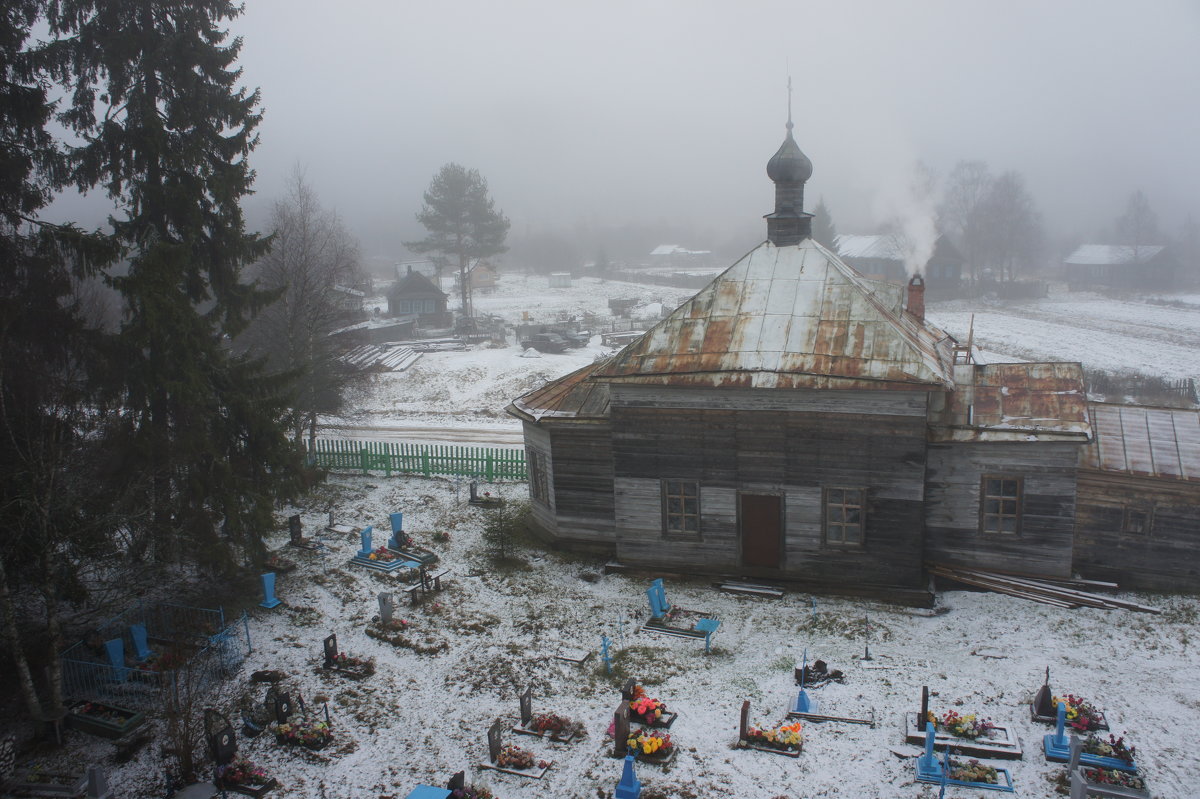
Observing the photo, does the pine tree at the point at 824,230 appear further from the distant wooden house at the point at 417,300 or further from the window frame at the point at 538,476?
the window frame at the point at 538,476

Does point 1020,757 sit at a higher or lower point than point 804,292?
lower

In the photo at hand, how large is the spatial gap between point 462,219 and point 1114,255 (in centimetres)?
6295

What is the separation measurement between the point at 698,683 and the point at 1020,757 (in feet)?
16.7

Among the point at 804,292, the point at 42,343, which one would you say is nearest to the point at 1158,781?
the point at 804,292

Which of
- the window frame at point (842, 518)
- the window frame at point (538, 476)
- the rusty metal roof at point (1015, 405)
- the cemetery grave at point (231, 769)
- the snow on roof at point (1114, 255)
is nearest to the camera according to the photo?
the cemetery grave at point (231, 769)

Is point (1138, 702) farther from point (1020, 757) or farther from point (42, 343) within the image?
point (42, 343)

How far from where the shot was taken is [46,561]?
40.8 feet

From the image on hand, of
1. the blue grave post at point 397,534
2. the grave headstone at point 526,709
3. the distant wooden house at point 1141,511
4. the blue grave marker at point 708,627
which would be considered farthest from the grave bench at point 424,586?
the distant wooden house at point 1141,511

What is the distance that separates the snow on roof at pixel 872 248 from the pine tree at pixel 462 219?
97.3 feet

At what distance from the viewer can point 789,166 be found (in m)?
19.2

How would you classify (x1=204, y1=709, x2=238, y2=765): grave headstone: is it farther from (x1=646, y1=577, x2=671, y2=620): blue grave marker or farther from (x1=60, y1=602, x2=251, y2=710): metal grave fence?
(x1=646, y1=577, x2=671, y2=620): blue grave marker

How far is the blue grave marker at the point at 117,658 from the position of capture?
14.2 meters

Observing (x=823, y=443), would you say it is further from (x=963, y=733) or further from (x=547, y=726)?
(x=547, y=726)

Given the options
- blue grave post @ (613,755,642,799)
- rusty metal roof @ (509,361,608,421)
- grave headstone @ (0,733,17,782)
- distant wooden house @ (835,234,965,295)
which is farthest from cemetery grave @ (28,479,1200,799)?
distant wooden house @ (835,234,965,295)
